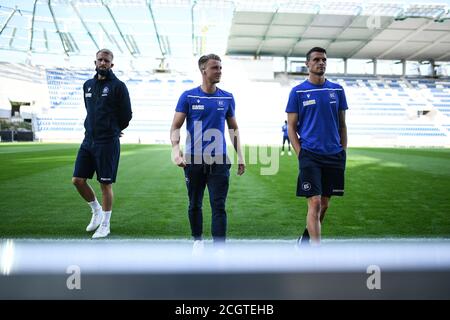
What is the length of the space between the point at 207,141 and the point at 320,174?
0.77 m

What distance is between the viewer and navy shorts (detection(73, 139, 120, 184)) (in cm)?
325

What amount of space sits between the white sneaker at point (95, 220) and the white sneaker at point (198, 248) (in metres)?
1.10

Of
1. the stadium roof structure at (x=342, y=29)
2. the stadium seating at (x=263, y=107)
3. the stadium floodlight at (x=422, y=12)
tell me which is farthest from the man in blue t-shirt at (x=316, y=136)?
the stadium seating at (x=263, y=107)

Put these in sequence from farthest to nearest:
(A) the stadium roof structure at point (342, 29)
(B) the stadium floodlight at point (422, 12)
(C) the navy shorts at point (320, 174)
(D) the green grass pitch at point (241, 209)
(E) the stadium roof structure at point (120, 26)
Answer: (B) the stadium floodlight at point (422, 12) < (A) the stadium roof structure at point (342, 29) < (E) the stadium roof structure at point (120, 26) < (D) the green grass pitch at point (241, 209) < (C) the navy shorts at point (320, 174)

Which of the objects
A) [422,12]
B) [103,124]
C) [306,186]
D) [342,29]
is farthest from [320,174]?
[422,12]

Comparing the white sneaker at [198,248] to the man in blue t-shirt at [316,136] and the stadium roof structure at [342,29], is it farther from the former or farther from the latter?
the stadium roof structure at [342,29]

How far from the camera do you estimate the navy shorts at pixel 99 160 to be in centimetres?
325

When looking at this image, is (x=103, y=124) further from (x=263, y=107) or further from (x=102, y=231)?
(x=263, y=107)

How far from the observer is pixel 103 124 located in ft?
10.6

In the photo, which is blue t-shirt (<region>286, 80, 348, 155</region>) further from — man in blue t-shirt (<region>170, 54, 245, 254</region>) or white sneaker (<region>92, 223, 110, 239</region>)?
white sneaker (<region>92, 223, 110, 239</region>)

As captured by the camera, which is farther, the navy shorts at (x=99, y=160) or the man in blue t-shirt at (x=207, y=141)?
the navy shorts at (x=99, y=160)
